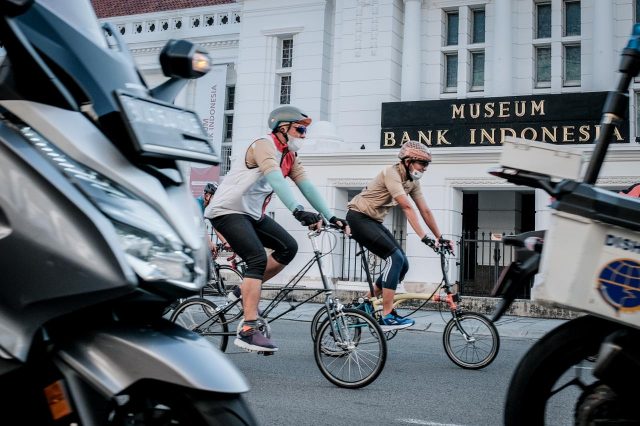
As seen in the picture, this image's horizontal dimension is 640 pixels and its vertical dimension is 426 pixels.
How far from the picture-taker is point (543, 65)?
2058 centimetres

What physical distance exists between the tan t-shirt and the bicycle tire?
494 cm

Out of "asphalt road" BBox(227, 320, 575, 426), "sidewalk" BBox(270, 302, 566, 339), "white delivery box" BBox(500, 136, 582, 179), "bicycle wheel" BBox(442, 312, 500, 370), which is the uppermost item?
"white delivery box" BBox(500, 136, 582, 179)

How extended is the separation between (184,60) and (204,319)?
162 inches

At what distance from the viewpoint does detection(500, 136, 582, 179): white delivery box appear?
8.20ft

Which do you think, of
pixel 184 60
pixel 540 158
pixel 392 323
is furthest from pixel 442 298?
pixel 184 60

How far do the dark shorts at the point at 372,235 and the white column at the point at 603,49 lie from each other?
13727 mm

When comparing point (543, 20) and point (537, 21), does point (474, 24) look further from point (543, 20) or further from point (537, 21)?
point (543, 20)

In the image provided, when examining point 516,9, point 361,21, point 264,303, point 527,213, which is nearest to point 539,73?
point 516,9

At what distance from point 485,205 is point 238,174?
16.3m

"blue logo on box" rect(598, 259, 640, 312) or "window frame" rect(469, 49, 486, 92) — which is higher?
"window frame" rect(469, 49, 486, 92)

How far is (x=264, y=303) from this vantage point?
6.36 m

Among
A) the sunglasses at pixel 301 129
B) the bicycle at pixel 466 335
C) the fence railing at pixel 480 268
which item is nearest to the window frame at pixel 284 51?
the fence railing at pixel 480 268

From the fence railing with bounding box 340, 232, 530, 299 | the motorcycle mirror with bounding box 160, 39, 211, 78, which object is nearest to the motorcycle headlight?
the motorcycle mirror with bounding box 160, 39, 211, 78

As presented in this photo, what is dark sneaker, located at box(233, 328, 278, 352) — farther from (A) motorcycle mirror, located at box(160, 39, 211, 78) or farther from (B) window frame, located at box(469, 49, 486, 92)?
(B) window frame, located at box(469, 49, 486, 92)
